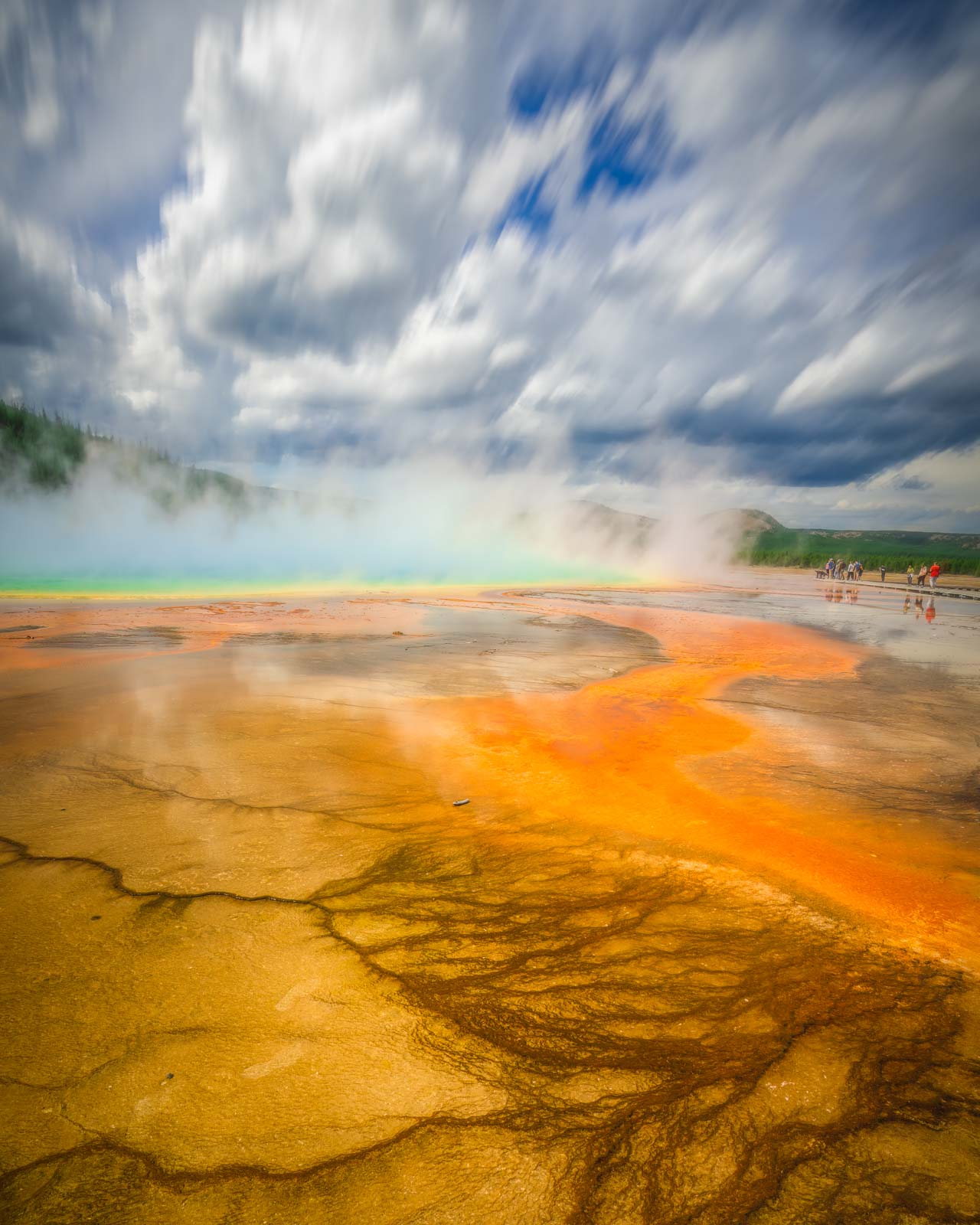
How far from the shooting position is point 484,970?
2836mm

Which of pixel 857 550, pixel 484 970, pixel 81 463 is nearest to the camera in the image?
pixel 484 970

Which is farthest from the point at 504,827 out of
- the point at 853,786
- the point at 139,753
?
the point at 139,753

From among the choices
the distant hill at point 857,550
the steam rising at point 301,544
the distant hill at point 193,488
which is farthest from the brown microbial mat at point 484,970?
the distant hill at point 857,550

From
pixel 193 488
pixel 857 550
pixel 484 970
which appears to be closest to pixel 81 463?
pixel 193 488

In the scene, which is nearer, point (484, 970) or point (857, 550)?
point (484, 970)

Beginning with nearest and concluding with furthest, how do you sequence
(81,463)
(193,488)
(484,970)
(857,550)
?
1. (484,970)
2. (81,463)
3. (193,488)
4. (857,550)

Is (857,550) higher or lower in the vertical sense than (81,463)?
lower

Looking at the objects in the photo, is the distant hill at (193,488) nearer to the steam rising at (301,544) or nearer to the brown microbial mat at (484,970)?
the steam rising at (301,544)

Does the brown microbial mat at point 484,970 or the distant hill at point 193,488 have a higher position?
the distant hill at point 193,488

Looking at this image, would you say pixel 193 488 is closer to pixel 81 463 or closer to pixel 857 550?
pixel 81 463

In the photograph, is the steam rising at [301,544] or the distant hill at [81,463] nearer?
the steam rising at [301,544]

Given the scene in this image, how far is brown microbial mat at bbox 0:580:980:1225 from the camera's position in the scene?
1.87 metres

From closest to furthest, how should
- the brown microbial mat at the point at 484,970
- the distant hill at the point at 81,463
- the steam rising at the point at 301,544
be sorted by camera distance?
the brown microbial mat at the point at 484,970 → the steam rising at the point at 301,544 → the distant hill at the point at 81,463

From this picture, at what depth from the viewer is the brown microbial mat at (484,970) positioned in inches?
73.5
